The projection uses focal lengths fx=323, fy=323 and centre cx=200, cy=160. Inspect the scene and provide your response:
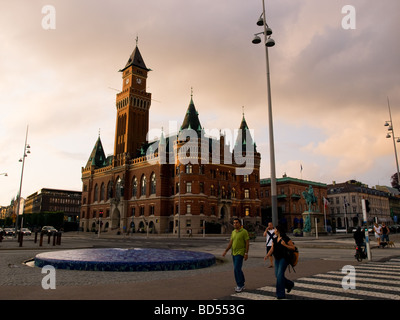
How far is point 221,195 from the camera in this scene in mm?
65375

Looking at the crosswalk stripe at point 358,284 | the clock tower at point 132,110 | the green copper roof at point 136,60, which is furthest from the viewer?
the green copper roof at point 136,60

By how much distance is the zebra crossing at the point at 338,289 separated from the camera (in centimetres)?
750

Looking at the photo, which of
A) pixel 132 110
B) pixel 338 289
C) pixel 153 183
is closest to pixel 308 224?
pixel 153 183

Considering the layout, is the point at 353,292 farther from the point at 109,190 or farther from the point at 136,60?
the point at 136,60

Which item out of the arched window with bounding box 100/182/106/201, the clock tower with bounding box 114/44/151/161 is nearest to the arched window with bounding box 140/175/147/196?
the clock tower with bounding box 114/44/151/161

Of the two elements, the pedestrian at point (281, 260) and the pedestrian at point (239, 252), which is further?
the pedestrian at point (239, 252)

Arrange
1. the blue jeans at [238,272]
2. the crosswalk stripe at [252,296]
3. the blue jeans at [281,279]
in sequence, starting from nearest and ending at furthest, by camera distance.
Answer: the blue jeans at [281,279], the crosswalk stripe at [252,296], the blue jeans at [238,272]

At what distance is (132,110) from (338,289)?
235ft

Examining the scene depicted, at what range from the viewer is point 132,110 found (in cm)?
7581

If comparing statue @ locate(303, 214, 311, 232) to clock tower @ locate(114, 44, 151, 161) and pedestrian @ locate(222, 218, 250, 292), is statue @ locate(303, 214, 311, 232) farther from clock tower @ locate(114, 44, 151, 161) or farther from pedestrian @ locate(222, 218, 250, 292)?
clock tower @ locate(114, 44, 151, 161)

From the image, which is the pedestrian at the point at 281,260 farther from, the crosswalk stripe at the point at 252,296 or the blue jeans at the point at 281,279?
the crosswalk stripe at the point at 252,296

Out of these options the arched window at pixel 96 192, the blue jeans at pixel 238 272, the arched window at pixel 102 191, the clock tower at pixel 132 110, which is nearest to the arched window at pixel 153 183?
the clock tower at pixel 132 110

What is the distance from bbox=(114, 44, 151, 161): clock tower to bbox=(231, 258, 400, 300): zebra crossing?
2619 inches
